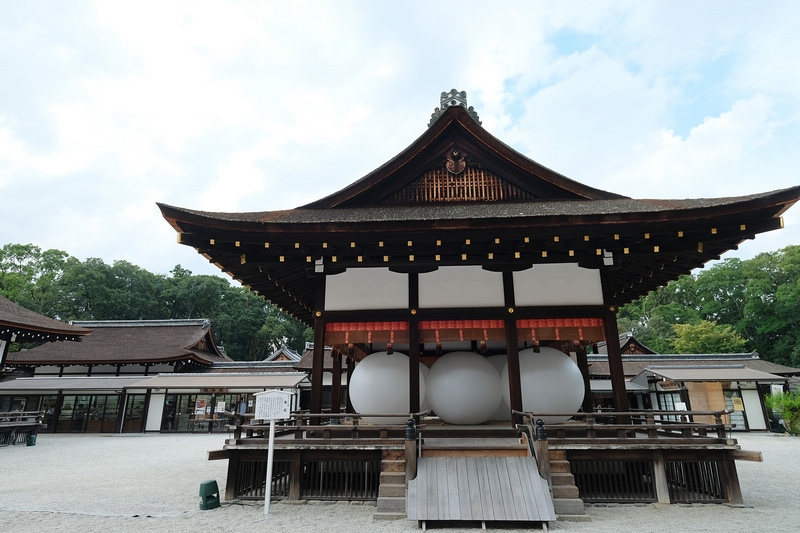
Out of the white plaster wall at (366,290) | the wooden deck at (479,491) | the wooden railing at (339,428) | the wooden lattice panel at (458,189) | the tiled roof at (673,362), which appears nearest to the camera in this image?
the wooden deck at (479,491)

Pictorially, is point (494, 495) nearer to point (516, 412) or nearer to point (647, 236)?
point (516, 412)

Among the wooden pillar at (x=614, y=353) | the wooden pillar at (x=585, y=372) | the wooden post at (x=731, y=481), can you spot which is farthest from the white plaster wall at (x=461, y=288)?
the wooden post at (x=731, y=481)

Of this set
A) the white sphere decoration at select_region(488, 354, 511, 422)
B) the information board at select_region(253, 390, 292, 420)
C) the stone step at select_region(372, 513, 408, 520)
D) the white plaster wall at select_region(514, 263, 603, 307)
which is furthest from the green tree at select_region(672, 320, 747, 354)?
the information board at select_region(253, 390, 292, 420)

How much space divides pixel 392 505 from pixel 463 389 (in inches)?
101

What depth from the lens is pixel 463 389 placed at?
317 inches

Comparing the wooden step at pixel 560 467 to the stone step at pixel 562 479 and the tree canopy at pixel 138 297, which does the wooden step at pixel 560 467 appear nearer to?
the stone step at pixel 562 479

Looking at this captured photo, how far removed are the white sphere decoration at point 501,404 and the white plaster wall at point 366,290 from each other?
245cm

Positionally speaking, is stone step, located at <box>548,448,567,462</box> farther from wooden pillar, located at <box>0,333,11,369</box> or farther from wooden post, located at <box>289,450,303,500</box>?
wooden pillar, located at <box>0,333,11,369</box>

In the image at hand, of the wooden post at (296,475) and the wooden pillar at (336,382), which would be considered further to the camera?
the wooden pillar at (336,382)

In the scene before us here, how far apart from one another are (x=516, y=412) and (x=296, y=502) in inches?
152

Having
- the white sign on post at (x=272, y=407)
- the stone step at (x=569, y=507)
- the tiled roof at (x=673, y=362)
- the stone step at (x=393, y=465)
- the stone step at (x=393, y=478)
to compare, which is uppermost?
the tiled roof at (x=673, y=362)

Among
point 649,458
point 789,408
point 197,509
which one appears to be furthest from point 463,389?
point 789,408

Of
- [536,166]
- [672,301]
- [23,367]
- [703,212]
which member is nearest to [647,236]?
[703,212]

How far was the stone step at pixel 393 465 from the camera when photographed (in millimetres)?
6625
